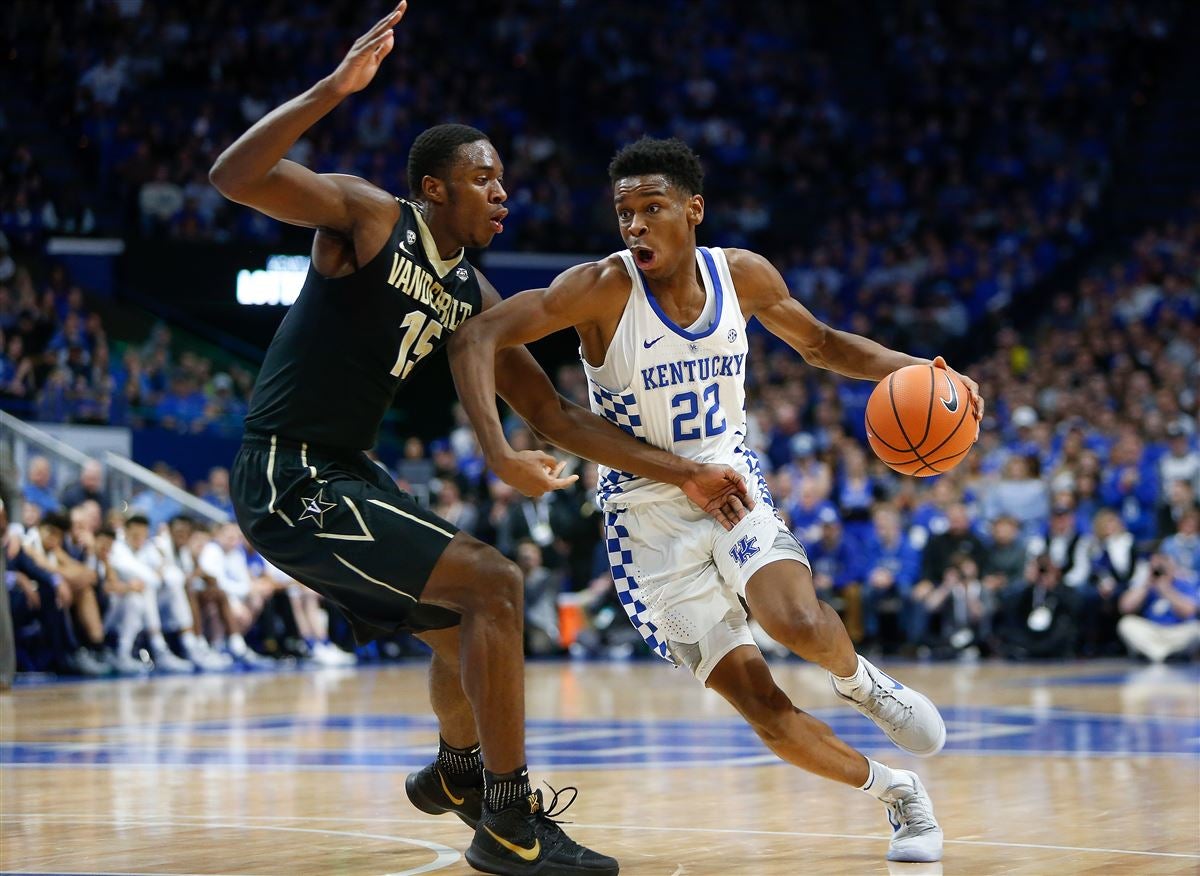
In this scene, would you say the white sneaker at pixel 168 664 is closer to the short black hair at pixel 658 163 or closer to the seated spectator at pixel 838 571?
the seated spectator at pixel 838 571

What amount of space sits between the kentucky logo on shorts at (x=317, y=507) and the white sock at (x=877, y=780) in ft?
6.39

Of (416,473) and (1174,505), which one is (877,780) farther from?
(416,473)

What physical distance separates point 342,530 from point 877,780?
1926mm

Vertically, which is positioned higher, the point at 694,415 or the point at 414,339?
the point at 414,339

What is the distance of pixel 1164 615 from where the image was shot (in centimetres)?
1546

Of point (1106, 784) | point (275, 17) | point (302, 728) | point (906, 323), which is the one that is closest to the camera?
point (1106, 784)

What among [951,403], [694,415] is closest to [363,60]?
[694,415]

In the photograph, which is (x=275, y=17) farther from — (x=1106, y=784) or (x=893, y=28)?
(x=1106, y=784)

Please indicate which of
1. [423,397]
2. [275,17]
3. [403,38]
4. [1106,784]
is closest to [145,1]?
[275,17]

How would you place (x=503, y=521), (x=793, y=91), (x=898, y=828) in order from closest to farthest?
(x=898, y=828) < (x=503, y=521) < (x=793, y=91)

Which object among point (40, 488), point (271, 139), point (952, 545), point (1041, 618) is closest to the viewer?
point (271, 139)

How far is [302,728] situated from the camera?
9734 mm

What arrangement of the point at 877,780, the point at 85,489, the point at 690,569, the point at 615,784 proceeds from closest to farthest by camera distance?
1. the point at 877,780
2. the point at 690,569
3. the point at 615,784
4. the point at 85,489

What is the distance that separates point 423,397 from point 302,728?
Result: 43.8 ft
